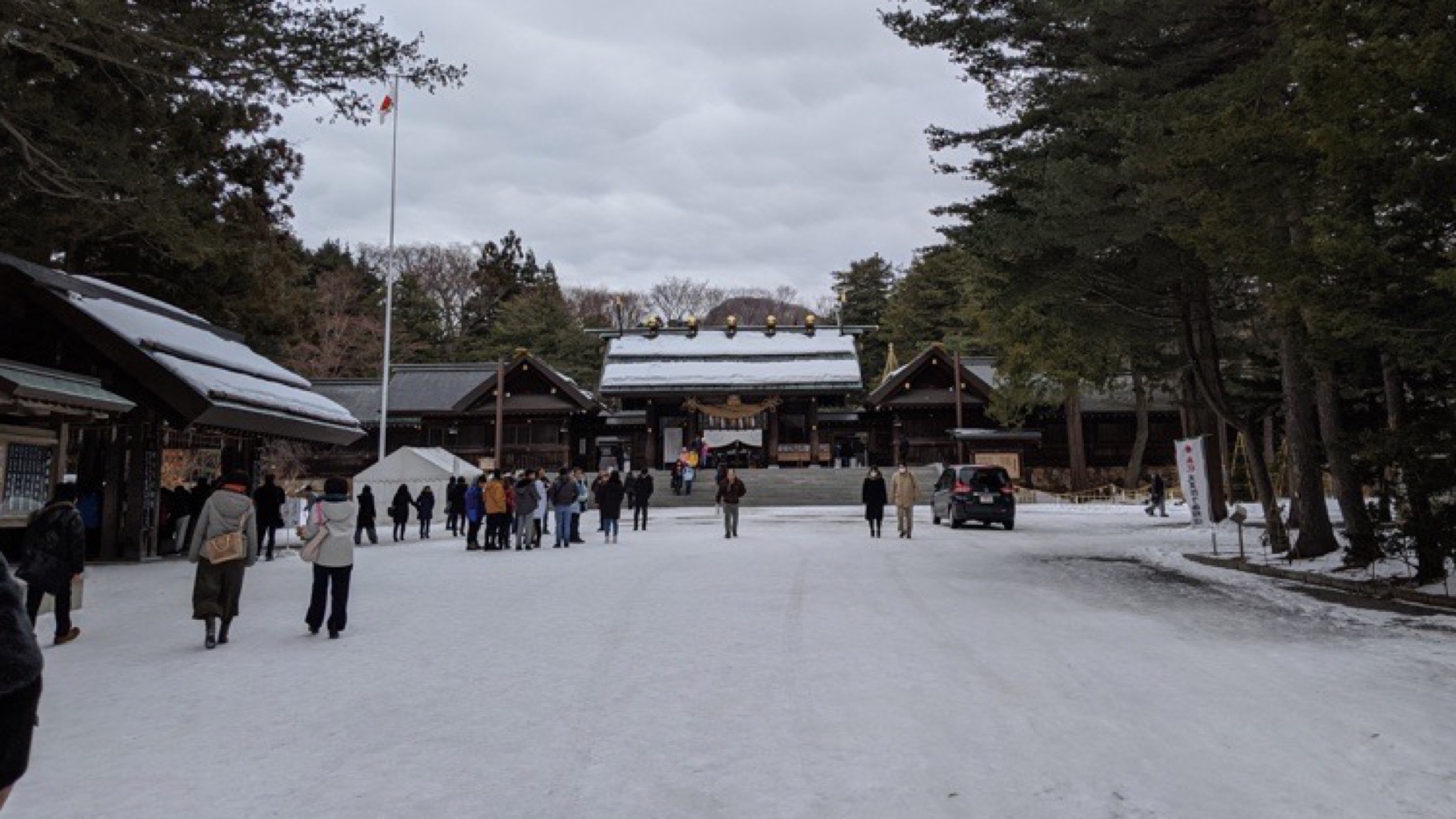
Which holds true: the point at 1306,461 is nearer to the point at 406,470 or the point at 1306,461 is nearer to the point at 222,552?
the point at 222,552

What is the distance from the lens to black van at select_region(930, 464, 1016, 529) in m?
20.6

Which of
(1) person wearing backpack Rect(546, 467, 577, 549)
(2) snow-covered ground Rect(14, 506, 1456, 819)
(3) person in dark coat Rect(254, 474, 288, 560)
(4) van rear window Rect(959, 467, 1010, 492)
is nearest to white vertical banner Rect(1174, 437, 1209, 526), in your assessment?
(2) snow-covered ground Rect(14, 506, 1456, 819)

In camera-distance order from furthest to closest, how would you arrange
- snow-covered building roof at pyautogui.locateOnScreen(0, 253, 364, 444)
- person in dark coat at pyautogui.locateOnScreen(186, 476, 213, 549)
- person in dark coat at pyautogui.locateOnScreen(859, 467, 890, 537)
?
person in dark coat at pyautogui.locateOnScreen(859, 467, 890, 537)
person in dark coat at pyautogui.locateOnScreen(186, 476, 213, 549)
snow-covered building roof at pyautogui.locateOnScreen(0, 253, 364, 444)

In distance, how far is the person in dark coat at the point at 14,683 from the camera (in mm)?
2219

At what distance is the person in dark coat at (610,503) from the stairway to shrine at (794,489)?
15.0 meters

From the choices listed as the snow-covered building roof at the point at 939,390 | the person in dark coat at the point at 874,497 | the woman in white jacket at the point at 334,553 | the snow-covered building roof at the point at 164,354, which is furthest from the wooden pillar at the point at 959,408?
the woman in white jacket at the point at 334,553

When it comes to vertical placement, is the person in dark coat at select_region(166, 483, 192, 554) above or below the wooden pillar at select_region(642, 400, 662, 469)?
below

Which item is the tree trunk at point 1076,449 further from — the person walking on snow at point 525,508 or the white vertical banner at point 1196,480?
the person walking on snow at point 525,508

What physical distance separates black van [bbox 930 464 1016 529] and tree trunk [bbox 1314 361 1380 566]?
30.4ft

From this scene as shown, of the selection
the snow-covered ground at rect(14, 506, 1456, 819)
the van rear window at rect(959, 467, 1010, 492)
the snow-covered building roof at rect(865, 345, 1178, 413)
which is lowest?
the snow-covered ground at rect(14, 506, 1456, 819)

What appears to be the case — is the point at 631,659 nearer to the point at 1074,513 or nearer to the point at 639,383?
the point at 1074,513

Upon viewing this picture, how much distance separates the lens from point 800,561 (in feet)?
42.3

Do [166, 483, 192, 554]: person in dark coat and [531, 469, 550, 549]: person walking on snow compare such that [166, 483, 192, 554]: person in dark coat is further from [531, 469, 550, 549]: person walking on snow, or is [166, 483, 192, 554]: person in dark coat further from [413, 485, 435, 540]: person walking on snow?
[531, 469, 550, 549]: person walking on snow

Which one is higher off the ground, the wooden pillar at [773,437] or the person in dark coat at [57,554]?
the wooden pillar at [773,437]
